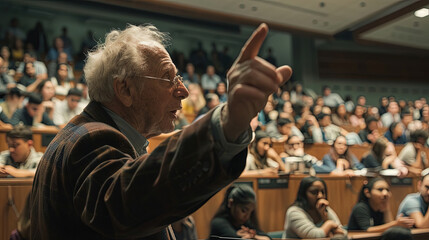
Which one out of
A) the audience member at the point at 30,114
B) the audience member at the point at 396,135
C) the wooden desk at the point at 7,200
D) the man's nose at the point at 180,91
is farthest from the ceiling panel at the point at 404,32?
the man's nose at the point at 180,91

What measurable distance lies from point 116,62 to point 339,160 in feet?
8.56

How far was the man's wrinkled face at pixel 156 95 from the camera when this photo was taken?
52 cm

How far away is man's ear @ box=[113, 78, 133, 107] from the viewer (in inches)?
20.4

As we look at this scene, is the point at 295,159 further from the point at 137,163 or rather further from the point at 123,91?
the point at 137,163

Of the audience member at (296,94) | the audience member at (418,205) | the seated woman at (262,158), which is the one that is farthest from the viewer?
the audience member at (296,94)

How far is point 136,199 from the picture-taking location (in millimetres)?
335

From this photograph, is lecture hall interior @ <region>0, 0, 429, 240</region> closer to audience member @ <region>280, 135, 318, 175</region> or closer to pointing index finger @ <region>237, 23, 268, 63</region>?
audience member @ <region>280, 135, 318, 175</region>

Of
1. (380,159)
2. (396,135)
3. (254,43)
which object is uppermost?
(254,43)

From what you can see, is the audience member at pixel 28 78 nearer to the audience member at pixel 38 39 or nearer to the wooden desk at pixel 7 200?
the audience member at pixel 38 39

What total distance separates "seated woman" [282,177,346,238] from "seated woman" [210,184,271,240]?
5.9 inches

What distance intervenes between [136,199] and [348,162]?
2.82 meters

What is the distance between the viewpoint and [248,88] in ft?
1.04

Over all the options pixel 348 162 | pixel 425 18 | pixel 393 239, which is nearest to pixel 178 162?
pixel 393 239

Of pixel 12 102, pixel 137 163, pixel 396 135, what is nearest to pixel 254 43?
pixel 137 163
